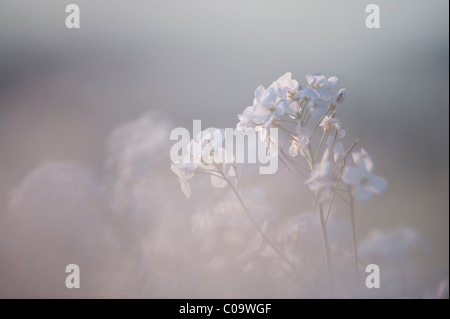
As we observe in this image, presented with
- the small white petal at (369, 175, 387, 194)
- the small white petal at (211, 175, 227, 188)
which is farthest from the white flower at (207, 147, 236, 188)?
the small white petal at (369, 175, 387, 194)

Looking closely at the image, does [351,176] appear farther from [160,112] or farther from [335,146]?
[160,112]

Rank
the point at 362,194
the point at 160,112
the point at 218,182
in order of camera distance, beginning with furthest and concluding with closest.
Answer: the point at 160,112 → the point at 218,182 → the point at 362,194

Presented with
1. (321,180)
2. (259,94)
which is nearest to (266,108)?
(259,94)

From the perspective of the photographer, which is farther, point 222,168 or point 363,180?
point 222,168

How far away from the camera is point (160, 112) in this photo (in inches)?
42.3

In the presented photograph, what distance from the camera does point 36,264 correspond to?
948mm

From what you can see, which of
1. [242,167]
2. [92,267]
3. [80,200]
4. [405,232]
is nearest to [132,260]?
[92,267]

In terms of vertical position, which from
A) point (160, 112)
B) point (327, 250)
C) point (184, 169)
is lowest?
point (327, 250)

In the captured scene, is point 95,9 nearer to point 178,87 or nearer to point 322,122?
point 178,87

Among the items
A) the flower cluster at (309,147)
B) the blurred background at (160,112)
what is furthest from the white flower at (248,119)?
the blurred background at (160,112)
